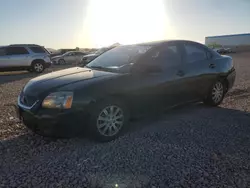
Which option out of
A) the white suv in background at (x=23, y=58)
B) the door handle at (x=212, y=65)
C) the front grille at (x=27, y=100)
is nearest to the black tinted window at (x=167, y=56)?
the door handle at (x=212, y=65)

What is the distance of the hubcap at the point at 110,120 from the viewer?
14.2 ft

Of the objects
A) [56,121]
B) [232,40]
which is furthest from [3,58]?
[232,40]

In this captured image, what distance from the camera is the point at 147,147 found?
164 inches

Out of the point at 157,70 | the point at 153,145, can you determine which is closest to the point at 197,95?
the point at 157,70

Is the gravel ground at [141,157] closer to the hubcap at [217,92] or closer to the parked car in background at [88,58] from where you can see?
the hubcap at [217,92]

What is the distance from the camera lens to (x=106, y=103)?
170 inches

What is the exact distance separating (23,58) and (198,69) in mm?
13487

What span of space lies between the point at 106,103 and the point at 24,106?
1223mm

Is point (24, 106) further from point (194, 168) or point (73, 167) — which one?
point (194, 168)

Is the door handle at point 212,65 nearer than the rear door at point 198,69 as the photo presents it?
No

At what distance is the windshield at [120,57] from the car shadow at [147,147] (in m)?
1.13

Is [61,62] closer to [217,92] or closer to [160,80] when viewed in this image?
[217,92]

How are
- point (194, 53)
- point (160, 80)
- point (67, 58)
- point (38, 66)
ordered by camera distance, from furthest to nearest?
point (67, 58) → point (38, 66) → point (194, 53) → point (160, 80)

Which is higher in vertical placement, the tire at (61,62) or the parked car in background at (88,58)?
the parked car in background at (88,58)
